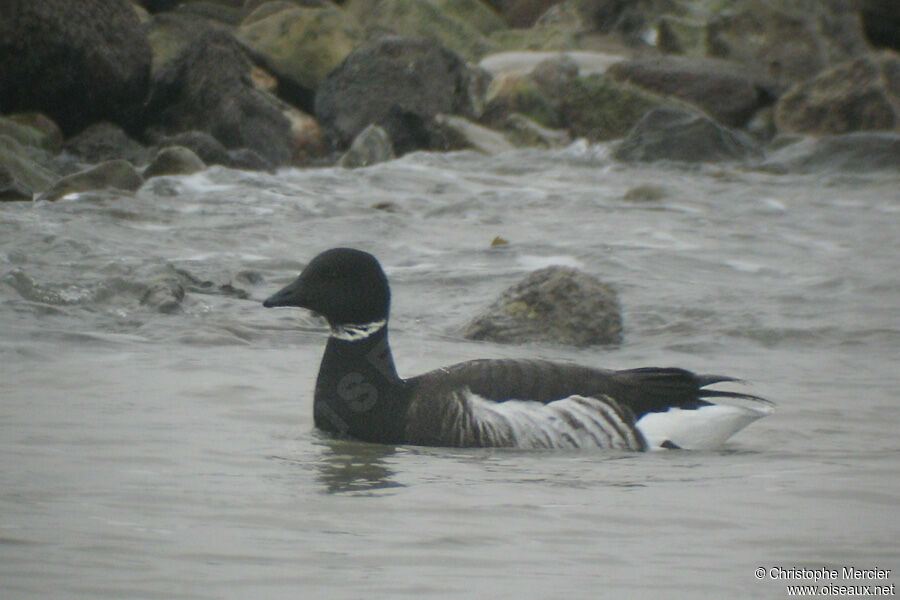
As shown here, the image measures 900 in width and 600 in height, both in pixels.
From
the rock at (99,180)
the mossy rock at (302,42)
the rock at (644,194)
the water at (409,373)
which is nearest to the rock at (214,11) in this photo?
the mossy rock at (302,42)

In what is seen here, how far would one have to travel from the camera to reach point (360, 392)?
6.61 meters

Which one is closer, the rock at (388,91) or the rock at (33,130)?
the rock at (33,130)

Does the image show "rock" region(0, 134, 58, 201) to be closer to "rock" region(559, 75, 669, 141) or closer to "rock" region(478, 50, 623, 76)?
"rock" region(559, 75, 669, 141)

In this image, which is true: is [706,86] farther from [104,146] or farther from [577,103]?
[104,146]

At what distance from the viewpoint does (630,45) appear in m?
34.4

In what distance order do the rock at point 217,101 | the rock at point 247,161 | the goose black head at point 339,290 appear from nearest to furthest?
the goose black head at point 339,290
the rock at point 247,161
the rock at point 217,101

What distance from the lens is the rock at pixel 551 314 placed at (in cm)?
940

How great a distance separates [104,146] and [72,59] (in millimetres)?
1243

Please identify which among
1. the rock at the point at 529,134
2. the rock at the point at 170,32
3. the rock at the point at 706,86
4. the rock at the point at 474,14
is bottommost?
the rock at the point at 529,134

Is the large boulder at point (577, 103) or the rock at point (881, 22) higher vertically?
the rock at point (881, 22)

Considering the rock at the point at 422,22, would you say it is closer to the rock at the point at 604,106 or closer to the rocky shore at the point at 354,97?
the rocky shore at the point at 354,97

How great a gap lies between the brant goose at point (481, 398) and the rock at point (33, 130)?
1189 cm

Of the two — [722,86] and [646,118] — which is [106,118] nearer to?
[646,118]

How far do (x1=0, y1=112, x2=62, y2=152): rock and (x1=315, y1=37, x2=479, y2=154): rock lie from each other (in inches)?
179
